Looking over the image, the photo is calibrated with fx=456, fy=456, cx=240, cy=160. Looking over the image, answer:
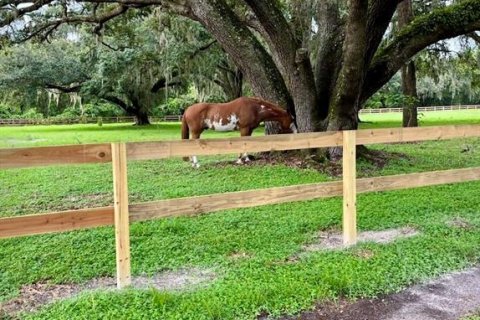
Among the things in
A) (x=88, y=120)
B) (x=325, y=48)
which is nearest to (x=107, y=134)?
(x=325, y=48)

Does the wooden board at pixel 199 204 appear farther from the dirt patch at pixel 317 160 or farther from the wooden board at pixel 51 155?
the dirt patch at pixel 317 160

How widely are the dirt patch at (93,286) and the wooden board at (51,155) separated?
2.94 feet

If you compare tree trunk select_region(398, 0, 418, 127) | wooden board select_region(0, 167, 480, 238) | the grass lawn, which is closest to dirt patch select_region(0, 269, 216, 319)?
the grass lawn

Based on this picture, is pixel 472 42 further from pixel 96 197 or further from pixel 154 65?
pixel 96 197

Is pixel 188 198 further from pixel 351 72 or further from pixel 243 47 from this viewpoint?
pixel 243 47

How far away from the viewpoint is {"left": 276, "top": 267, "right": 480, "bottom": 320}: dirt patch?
281cm

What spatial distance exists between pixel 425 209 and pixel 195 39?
1336cm

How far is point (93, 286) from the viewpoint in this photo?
3238 mm

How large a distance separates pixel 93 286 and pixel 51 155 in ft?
3.26

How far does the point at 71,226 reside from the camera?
119 inches

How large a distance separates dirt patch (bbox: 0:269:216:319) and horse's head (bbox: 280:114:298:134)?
5.13 m

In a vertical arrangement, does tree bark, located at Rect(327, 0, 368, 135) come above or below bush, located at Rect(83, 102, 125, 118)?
below

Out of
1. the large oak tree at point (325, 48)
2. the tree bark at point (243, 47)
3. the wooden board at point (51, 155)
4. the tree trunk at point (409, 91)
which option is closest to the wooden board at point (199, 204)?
the wooden board at point (51, 155)

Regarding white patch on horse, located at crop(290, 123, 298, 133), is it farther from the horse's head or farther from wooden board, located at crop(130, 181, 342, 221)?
wooden board, located at crop(130, 181, 342, 221)
